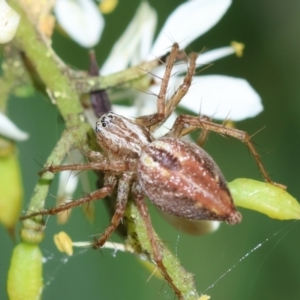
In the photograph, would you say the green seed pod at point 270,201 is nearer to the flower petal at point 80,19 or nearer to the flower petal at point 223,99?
the flower petal at point 223,99

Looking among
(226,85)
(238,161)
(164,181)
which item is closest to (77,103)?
(164,181)

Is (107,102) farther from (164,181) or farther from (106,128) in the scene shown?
(164,181)

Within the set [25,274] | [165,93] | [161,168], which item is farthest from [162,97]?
[25,274]

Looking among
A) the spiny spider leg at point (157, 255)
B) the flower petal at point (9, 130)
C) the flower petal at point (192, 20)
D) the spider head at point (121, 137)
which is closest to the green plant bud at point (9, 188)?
the flower petal at point (9, 130)

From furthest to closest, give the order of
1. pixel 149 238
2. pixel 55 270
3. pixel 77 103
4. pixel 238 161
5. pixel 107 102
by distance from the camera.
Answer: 1. pixel 238 161
2. pixel 55 270
3. pixel 107 102
4. pixel 77 103
5. pixel 149 238

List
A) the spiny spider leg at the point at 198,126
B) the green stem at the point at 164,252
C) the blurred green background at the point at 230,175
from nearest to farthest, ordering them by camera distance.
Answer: the green stem at the point at 164,252 < the spiny spider leg at the point at 198,126 < the blurred green background at the point at 230,175

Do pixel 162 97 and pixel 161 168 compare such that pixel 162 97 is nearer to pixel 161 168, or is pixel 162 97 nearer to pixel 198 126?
pixel 198 126
